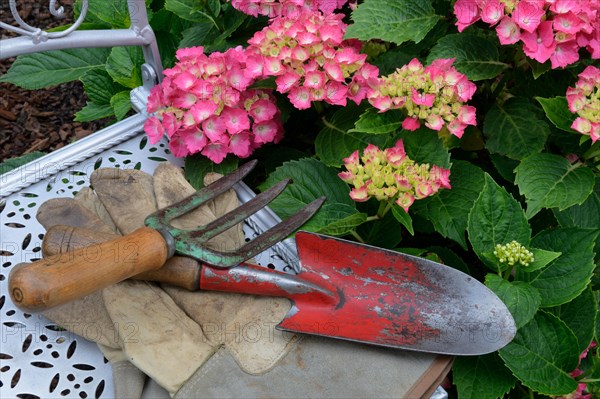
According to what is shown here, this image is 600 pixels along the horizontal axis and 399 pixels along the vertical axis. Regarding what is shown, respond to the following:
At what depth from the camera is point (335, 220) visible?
4.31 ft

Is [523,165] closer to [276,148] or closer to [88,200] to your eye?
[276,148]

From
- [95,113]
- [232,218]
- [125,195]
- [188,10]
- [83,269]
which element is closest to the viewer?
[83,269]

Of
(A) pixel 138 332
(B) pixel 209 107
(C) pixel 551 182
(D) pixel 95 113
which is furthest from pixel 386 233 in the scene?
(D) pixel 95 113

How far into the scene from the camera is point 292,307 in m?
1.14

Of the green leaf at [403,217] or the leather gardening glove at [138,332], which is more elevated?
the green leaf at [403,217]

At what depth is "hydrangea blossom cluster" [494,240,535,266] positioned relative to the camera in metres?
1.17

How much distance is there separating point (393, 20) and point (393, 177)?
439 mm

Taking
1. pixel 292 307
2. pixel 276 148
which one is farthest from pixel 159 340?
pixel 276 148

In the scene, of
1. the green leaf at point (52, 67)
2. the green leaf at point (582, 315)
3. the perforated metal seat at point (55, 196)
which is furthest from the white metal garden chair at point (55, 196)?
the green leaf at point (582, 315)

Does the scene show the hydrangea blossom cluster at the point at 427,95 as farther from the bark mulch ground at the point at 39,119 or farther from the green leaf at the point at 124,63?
the bark mulch ground at the point at 39,119

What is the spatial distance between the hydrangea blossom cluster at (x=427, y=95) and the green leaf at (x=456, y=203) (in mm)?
157

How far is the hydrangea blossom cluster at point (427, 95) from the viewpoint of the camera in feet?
3.98

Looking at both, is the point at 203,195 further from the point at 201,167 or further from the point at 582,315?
the point at 582,315

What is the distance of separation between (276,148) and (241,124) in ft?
0.74
